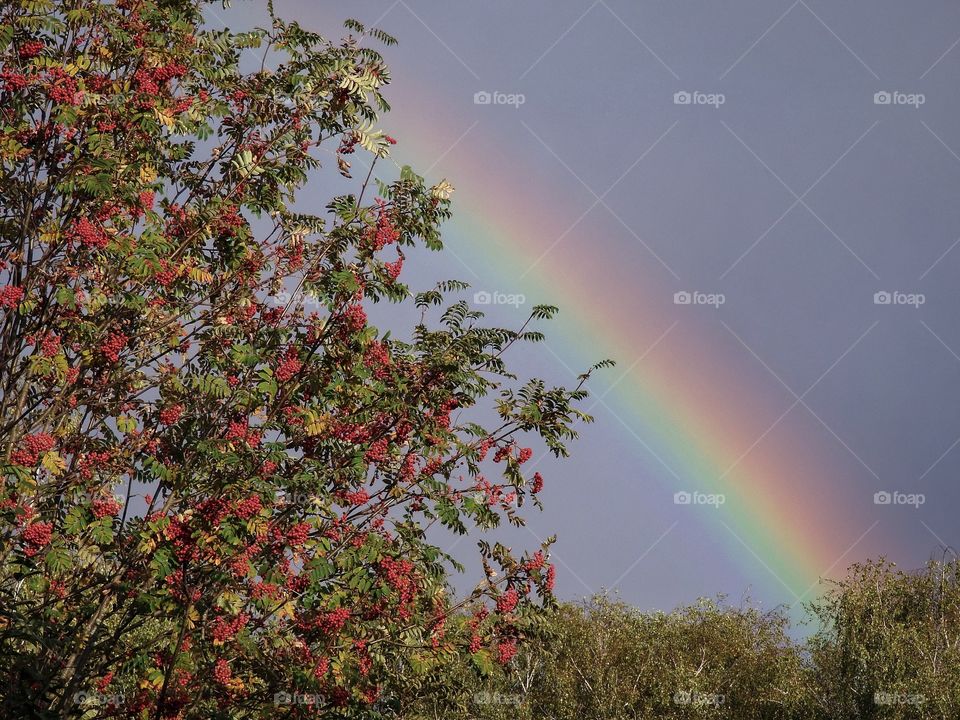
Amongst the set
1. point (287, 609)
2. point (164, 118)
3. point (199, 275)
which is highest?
point (164, 118)

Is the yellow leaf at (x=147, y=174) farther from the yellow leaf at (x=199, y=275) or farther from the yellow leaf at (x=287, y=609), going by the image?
the yellow leaf at (x=287, y=609)

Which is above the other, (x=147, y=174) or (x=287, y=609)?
(x=147, y=174)

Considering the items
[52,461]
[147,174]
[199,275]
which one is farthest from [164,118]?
[52,461]

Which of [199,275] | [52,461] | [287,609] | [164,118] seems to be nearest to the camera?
[52,461]

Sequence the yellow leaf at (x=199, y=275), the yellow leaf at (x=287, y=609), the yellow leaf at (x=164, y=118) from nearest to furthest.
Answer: the yellow leaf at (x=287, y=609) < the yellow leaf at (x=164, y=118) < the yellow leaf at (x=199, y=275)

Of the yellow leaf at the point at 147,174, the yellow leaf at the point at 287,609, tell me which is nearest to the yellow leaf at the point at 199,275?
the yellow leaf at the point at 147,174

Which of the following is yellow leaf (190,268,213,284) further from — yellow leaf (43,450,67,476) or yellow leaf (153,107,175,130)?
yellow leaf (43,450,67,476)

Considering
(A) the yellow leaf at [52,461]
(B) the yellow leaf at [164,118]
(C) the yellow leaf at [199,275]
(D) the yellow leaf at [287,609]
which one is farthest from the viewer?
(C) the yellow leaf at [199,275]

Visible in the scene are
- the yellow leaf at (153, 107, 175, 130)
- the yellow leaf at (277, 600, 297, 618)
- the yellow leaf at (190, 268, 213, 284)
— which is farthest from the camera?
the yellow leaf at (190, 268, 213, 284)

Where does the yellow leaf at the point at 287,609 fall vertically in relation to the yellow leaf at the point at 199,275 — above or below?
below

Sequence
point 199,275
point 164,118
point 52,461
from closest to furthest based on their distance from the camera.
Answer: point 52,461
point 164,118
point 199,275

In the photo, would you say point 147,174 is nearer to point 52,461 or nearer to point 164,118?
point 164,118

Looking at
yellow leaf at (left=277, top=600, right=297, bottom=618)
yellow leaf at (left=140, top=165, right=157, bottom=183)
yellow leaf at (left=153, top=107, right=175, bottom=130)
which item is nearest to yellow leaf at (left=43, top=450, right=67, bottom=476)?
yellow leaf at (left=277, top=600, right=297, bottom=618)

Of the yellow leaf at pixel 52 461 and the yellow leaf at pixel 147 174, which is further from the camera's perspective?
the yellow leaf at pixel 147 174
